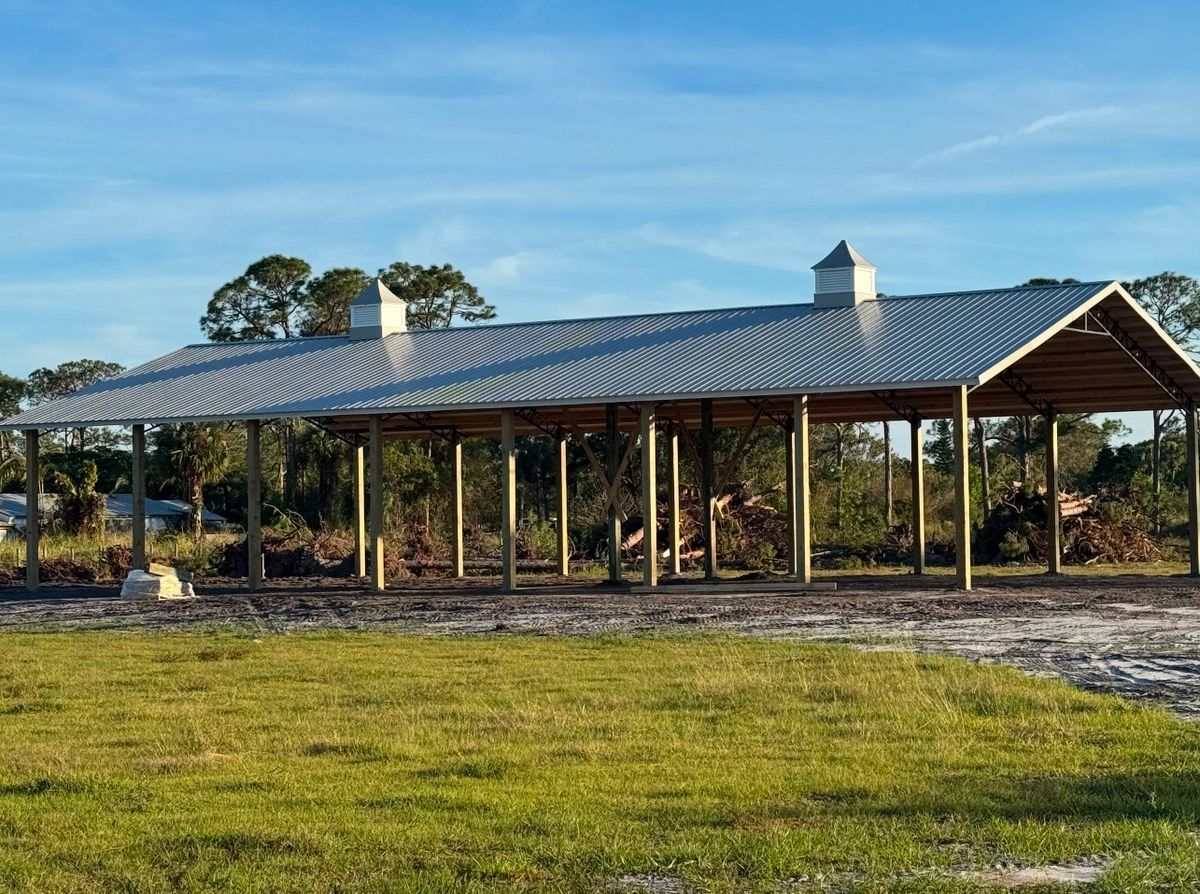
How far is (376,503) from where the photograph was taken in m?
27.1

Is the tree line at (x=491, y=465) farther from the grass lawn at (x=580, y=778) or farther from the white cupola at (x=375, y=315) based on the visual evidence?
the grass lawn at (x=580, y=778)

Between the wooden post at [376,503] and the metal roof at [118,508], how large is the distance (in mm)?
27331

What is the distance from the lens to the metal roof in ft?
190

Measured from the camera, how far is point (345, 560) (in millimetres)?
35625

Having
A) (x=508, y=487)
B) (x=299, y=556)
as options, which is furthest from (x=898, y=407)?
(x=299, y=556)

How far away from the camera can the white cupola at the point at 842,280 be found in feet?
99.8

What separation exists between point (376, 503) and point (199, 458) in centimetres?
2612

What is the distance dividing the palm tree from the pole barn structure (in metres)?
16.5

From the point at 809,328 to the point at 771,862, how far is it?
875 inches

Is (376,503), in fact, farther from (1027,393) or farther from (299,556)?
(1027,393)

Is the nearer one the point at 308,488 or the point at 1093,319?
the point at 1093,319

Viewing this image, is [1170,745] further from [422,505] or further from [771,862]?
[422,505]

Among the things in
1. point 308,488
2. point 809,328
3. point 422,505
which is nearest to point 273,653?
point 809,328

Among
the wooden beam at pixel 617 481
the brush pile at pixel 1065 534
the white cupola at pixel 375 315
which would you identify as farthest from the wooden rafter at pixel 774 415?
the white cupola at pixel 375 315
